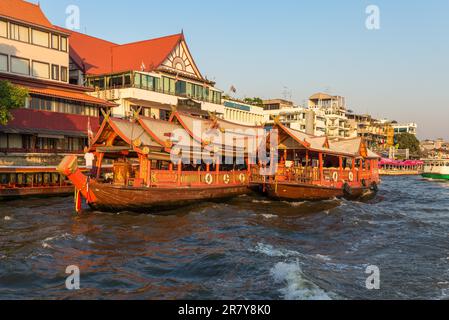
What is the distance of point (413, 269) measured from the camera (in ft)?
38.3

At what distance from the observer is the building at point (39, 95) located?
30125 mm

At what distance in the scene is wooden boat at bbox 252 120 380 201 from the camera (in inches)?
962

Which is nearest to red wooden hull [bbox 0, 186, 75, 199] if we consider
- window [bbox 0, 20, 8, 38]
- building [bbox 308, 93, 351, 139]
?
window [bbox 0, 20, 8, 38]

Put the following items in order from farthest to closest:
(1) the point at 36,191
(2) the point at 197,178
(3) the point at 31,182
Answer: (3) the point at 31,182
(1) the point at 36,191
(2) the point at 197,178

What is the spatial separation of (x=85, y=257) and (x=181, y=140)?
11.0m

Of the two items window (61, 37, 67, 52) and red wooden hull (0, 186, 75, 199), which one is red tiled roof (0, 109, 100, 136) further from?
window (61, 37, 67, 52)

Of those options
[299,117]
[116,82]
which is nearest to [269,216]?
[116,82]

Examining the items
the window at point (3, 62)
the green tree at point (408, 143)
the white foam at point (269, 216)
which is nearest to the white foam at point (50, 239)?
the white foam at point (269, 216)

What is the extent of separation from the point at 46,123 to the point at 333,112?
71317 millimetres

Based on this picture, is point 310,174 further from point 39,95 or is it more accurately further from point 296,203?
point 39,95

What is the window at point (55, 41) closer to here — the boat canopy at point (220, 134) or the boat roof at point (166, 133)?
the boat canopy at point (220, 134)

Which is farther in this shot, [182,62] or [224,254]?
[182,62]

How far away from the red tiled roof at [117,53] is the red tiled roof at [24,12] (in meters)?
7.49

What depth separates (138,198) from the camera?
19734mm
